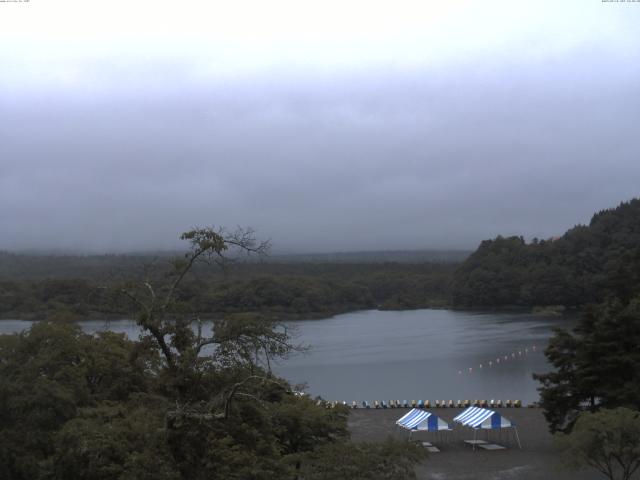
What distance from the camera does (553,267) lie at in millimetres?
68500

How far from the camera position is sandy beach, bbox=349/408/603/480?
14453 millimetres

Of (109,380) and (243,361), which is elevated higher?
(243,361)

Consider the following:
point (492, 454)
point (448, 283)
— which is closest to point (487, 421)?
point (492, 454)

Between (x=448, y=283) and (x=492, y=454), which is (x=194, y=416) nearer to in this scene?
(x=492, y=454)

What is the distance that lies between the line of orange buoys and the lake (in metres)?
0.05

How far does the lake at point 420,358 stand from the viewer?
29.6 meters

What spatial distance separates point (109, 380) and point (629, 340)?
36.5 ft

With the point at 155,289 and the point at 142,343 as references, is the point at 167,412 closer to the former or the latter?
the point at 142,343

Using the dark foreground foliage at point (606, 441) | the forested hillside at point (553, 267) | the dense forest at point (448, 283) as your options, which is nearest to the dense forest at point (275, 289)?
the dense forest at point (448, 283)

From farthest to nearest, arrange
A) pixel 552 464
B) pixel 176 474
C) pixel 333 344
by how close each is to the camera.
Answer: pixel 333 344
pixel 552 464
pixel 176 474

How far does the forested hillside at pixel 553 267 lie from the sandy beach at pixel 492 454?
4557 cm

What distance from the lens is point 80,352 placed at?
43.4ft

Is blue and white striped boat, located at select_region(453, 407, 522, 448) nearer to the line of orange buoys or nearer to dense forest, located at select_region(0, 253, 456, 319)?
dense forest, located at select_region(0, 253, 456, 319)

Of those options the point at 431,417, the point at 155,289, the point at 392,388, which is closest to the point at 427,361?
the point at 392,388
